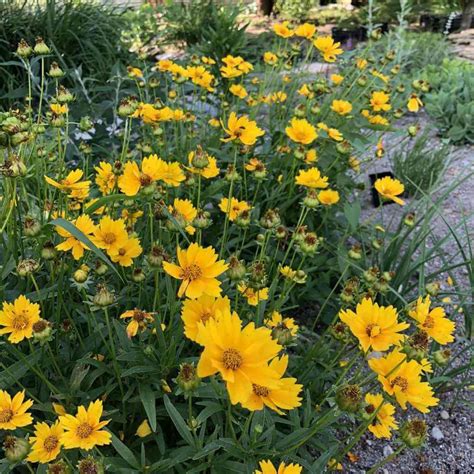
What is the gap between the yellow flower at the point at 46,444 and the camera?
30.7 inches

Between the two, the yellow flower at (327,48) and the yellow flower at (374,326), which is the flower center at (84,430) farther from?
the yellow flower at (327,48)

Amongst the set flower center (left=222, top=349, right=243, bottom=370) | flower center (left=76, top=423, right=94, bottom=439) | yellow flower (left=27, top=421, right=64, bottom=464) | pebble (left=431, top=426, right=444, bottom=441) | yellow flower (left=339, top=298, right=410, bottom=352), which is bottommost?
pebble (left=431, top=426, right=444, bottom=441)

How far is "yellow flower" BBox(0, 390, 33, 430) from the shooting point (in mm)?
778

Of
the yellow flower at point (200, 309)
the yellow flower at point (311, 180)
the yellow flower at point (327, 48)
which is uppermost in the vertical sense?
the yellow flower at point (327, 48)

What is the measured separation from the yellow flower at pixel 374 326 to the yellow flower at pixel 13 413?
52cm

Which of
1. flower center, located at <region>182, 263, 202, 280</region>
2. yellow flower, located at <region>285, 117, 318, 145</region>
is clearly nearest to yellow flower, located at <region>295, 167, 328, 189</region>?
yellow flower, located at <region>285, 117, 318, 145</region>

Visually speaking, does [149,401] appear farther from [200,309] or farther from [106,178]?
[106,178]

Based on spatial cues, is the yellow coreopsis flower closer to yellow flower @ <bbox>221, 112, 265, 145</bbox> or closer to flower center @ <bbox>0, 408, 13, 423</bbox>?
flower center @ <bbox>0, 408, 13, 423</bbox>

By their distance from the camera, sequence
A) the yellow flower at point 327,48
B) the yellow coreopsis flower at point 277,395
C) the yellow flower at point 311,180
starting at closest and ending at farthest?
the yellow coreopsis flower at point 277,395
the yellow flower at point 311,180
the yellow flower at point 327,48

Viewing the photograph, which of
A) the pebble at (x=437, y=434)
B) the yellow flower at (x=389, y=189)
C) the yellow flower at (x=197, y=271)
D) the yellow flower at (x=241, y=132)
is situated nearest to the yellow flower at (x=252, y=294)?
the yellow flower at (x=197, y=271)

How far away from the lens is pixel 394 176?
2545 millimetres

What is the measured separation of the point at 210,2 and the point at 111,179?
4.70 m

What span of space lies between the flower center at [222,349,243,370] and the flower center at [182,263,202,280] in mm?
211

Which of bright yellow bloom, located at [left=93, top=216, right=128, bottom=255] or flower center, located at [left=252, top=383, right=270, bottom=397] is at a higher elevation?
bright yellow bloom, located at [left=93, top=216, right=128, bottom=255]
